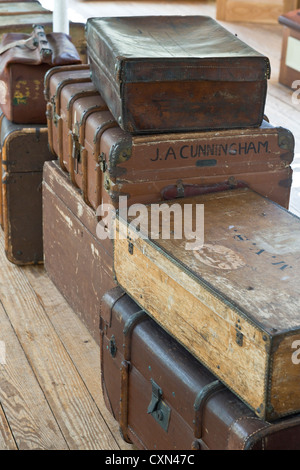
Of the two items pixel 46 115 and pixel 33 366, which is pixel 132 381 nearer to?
pixel 33 366

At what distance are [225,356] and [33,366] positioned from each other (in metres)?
1.09

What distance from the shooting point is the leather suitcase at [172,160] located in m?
2.32

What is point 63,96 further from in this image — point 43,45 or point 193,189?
point 193,189

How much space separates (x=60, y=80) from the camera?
2.86 m

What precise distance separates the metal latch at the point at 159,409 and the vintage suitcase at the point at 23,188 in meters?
1.44

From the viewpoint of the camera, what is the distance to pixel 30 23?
12.7 feet

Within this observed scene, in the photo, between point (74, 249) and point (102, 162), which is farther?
point (74, 249)

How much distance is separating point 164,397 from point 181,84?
94 cm

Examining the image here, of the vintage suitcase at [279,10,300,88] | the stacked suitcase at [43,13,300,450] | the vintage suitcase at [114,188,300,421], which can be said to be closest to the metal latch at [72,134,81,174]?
the stacked suitcase at [43,13,300,450]

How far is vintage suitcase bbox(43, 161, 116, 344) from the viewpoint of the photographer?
8.67ft

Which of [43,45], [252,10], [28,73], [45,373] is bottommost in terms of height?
[45,373]

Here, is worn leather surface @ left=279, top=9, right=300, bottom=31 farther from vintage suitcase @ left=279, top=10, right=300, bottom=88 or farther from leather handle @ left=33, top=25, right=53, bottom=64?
leather handle @ left=33, top=25, right=53, bottom=64

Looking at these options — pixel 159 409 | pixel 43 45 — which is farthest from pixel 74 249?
pixel 159 409
